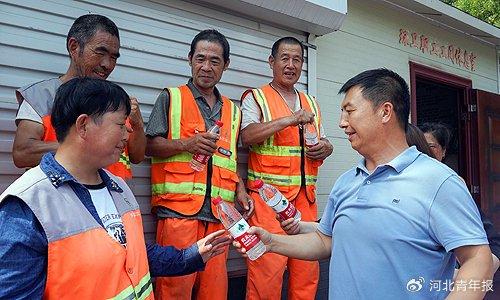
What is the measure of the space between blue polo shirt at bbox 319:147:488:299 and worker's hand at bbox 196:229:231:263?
2.02 ft

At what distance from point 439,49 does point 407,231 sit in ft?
19.8

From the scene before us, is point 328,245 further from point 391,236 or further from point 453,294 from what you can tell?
point 453,294

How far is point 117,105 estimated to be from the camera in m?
1.77

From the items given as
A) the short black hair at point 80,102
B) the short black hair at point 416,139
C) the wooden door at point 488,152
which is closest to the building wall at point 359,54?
the wooden door at point 488,152

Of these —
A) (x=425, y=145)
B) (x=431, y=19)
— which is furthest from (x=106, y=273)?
(x=431, y=19)

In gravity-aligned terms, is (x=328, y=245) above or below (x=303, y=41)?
below

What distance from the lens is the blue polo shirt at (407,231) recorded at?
5.44ft

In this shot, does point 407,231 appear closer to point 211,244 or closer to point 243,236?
point 243,236

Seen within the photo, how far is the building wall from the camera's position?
5.18 m

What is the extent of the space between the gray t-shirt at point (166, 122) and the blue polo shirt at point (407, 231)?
1.33 meters

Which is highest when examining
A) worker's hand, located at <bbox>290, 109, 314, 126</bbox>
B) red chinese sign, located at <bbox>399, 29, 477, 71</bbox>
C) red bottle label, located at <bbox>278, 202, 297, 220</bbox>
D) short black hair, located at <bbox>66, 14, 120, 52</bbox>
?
red chinese sign, located at <bbox>399, 29, 477, 71</bbox>

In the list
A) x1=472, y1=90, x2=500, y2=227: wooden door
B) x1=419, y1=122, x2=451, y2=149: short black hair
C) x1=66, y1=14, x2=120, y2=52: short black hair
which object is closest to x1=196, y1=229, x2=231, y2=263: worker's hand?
x1=66, y1=14, x2=120, y2=52: short black hair

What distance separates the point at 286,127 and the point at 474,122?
198 inches

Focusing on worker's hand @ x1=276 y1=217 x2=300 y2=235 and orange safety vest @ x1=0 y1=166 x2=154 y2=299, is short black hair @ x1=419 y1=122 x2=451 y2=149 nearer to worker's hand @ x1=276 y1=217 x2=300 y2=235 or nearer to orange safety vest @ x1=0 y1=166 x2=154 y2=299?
worker's hand @ x1=276 y1=217 x2=300 y2=235
